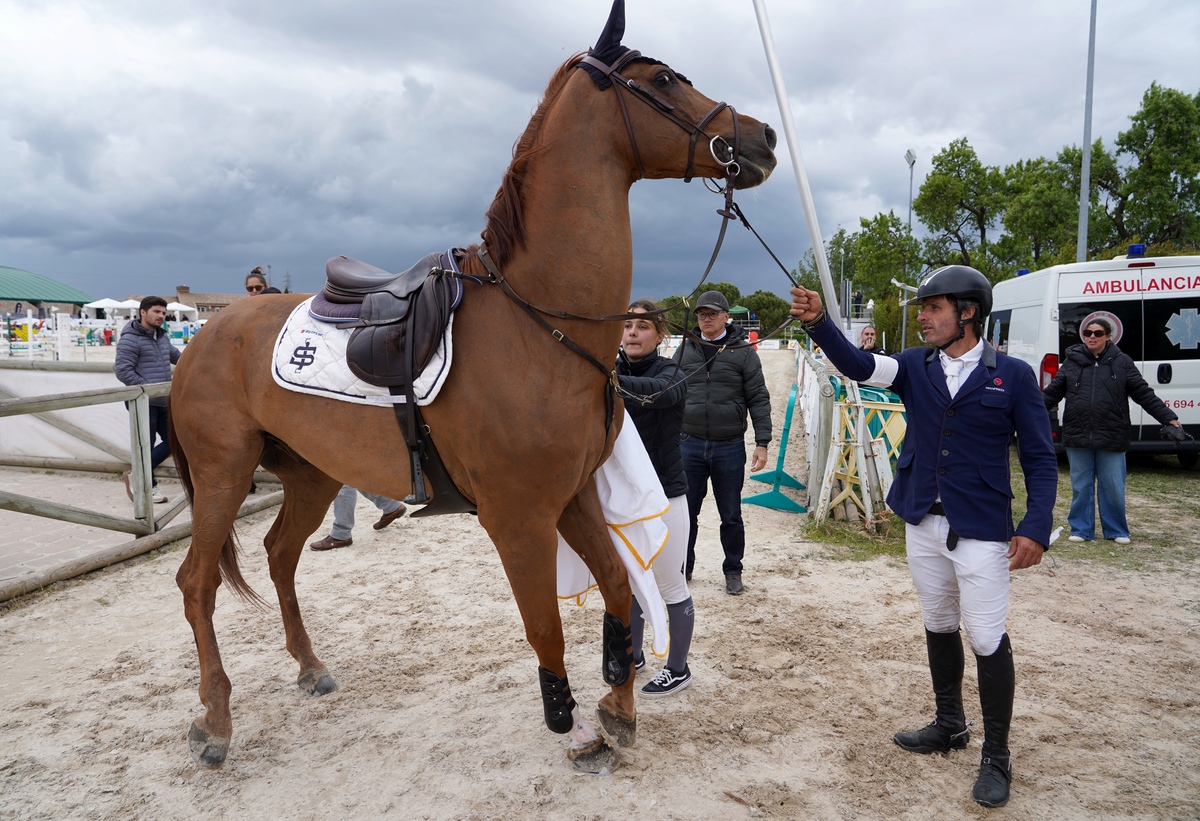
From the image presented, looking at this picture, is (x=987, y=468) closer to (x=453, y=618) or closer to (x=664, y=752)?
(x=664, y=752)

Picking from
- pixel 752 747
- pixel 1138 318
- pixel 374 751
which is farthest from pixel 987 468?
pixel 1138 318

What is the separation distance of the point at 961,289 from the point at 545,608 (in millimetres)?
2098

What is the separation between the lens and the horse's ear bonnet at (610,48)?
104 inches

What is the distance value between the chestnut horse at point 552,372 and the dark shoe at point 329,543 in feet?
10.4

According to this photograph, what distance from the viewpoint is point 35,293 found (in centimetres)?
7369

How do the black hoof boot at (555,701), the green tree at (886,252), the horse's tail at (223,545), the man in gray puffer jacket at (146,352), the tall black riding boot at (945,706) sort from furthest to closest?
the green tree at (886,252)
the man in gray puffer jacket at (146,352)
the horse's tail at (223,545)
the tall black riding boot at (945,706)
the black hoof boot at (555,701)

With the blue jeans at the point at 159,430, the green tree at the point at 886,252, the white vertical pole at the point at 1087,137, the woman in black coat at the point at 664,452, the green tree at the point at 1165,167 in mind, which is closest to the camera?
the woman in black coat at the point at 664,452

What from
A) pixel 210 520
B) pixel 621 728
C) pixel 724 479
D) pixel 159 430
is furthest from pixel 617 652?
pixel 159 430

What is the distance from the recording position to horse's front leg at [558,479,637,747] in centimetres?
309

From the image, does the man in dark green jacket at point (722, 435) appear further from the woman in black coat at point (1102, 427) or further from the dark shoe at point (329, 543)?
the woman in black coat at point (1102, 427)

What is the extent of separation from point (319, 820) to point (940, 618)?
2.65 meters

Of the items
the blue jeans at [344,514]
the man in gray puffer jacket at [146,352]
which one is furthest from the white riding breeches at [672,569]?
the man in gray puffer jacket at [146,352]

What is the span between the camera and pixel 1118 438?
6.46 m

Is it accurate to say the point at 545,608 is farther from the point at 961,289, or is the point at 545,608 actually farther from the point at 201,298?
the point at 201,298
